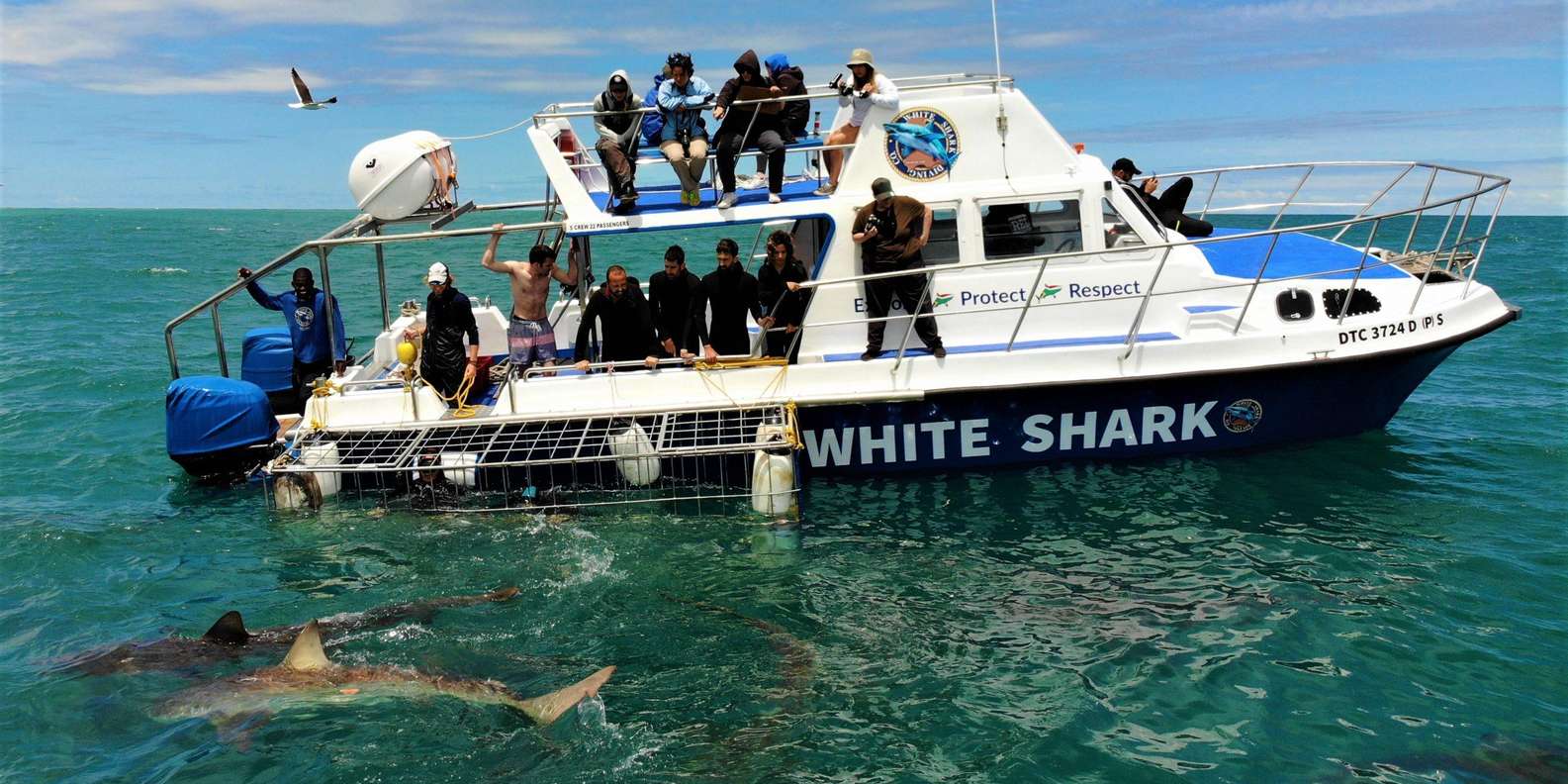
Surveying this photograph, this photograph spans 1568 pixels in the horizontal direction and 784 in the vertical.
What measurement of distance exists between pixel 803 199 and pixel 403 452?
13.7 ft

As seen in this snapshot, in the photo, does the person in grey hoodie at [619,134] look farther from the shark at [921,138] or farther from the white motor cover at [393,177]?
the shark at [921,138]

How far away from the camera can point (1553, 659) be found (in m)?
6.86

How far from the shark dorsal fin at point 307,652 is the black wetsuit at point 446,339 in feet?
11.0

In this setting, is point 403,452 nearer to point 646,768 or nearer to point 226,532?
point 226,532

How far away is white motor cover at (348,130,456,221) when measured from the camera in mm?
9969

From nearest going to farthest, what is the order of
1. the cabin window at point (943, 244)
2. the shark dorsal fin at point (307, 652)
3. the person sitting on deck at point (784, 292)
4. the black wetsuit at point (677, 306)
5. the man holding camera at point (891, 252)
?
1. the shark dorsal fin at point (307, 652)
2. the man holding camera at point (891, 252)
3. the person sitting on deck at point (784, 292)
4. the black wetsuit at point (677, 306)
5. the cabin window at point (943, 244)

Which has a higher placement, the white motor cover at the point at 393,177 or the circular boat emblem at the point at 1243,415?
the white motor cover at the point at 393,177

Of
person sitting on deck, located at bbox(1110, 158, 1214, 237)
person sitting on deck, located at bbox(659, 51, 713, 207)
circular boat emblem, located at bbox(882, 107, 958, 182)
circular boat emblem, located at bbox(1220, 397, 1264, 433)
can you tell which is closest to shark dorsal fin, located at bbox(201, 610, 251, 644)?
person sitting on deck, located at bbox(659, 51, 713, 207)

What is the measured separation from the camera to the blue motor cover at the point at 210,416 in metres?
9.73

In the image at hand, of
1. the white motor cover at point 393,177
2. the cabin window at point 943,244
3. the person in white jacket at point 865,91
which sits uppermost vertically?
the person in white jacket at point 865,91

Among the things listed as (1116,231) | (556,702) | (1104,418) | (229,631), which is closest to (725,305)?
(1104,418)

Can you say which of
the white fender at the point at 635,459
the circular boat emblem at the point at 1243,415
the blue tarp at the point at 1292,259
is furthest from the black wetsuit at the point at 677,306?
the blue tarp at the point at 1292,259

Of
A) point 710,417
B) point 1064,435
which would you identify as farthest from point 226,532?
point 1064,435

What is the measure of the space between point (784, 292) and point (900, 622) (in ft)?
11.2
